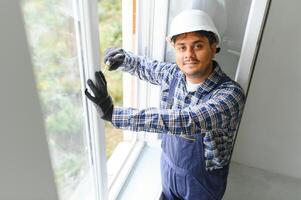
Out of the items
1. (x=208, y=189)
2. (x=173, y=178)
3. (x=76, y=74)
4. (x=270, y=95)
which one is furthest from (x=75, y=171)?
(x=270, y=95)

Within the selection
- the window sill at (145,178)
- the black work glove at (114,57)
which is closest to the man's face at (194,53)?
the black work glove at (114,57)

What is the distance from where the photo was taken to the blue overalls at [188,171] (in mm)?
1122

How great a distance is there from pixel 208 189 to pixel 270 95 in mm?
622

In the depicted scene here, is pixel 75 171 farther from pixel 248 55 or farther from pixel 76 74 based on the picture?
pixel 248 55

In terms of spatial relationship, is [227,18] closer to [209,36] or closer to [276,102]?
[209,36]

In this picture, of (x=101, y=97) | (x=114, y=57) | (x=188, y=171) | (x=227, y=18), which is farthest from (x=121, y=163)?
(x=227, y=18)

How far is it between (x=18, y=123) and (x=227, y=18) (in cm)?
100

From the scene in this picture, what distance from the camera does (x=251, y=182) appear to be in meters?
1.71

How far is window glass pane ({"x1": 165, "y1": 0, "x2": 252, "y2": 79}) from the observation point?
1207 mm

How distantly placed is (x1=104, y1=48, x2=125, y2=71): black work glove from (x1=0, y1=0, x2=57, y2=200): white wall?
2.12 ft

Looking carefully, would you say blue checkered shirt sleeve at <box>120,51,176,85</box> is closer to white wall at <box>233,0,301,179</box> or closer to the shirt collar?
the shirt collar

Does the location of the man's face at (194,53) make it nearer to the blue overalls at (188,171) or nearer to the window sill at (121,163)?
the blue overalls at (188,171)

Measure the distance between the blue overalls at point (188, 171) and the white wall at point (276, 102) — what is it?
1.68 feet

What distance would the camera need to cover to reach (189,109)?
942 mm
